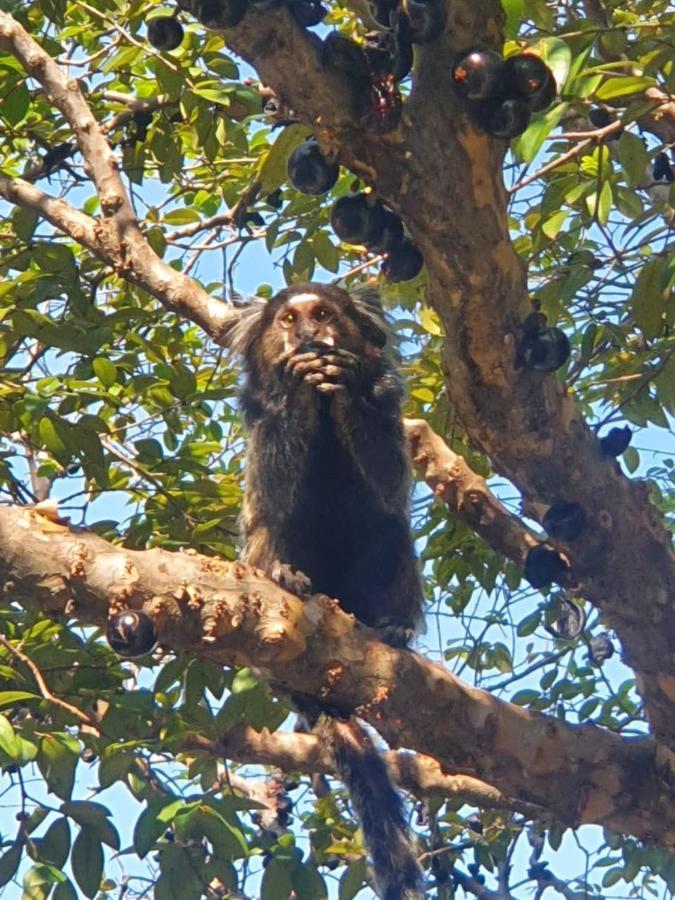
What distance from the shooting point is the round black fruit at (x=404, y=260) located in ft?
12.7

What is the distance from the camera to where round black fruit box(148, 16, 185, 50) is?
4.04 m

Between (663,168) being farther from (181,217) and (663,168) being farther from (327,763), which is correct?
(327,763)

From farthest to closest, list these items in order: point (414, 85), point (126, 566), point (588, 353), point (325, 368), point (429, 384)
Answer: point (429, 384), point (325, 368), point (588, 353), point (414, 85), point (126, 566)

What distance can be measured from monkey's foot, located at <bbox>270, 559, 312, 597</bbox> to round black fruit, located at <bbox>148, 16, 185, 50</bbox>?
1821mm

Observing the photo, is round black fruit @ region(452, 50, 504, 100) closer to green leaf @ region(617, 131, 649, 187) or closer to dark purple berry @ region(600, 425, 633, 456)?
green leaf @ region(617, 131, 649, 187)

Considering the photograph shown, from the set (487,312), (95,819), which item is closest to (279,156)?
(487,312)

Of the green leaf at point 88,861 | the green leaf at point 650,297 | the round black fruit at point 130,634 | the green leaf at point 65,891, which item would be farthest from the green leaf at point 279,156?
the green leaf at point 65,891

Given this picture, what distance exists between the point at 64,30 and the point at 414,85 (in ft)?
7.24

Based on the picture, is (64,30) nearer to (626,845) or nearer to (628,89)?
(628,89)

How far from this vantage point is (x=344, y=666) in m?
3.54

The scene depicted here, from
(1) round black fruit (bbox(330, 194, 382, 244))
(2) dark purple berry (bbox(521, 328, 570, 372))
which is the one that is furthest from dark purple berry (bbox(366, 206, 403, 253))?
(2) dark purple berry (bbox(521, 328, 570, 372))

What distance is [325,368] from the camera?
498 cm

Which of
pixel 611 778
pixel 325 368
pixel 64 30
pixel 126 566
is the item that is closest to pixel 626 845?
pixel 611 778

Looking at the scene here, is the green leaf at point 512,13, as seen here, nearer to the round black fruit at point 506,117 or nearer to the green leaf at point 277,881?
the round black fruit at point 506,117
